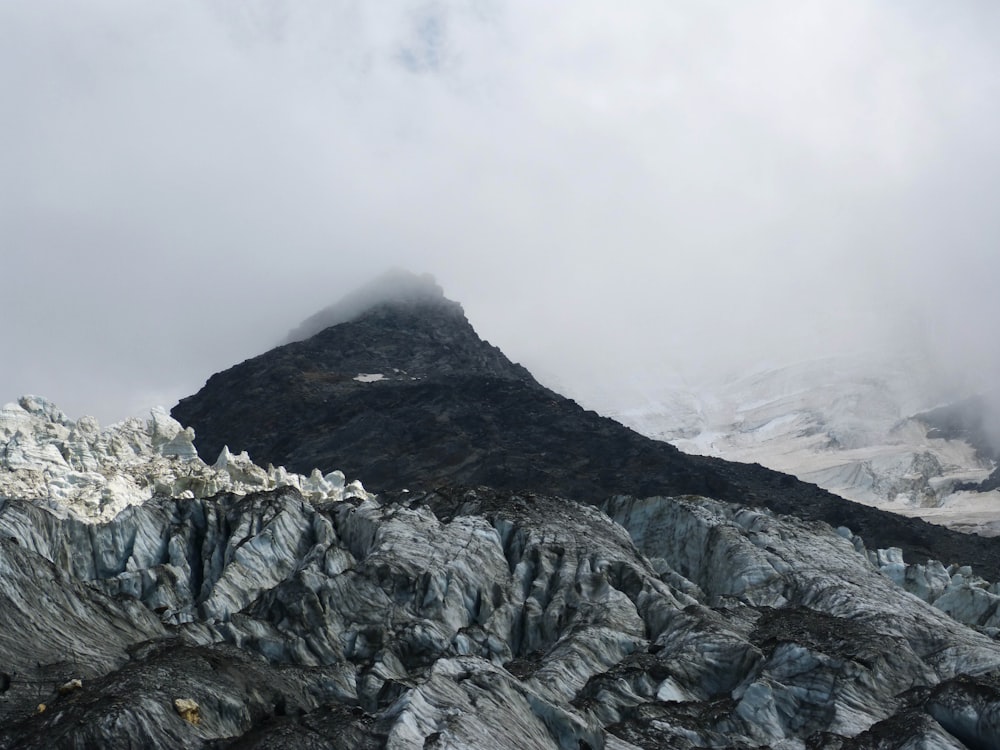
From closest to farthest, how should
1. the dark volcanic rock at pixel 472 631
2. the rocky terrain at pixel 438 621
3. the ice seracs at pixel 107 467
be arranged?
the dark volcanic rock at pixel 472 631
the rocky terrain at pixel 438 621
the ice seracs at pixel 107 467

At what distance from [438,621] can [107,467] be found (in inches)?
1846

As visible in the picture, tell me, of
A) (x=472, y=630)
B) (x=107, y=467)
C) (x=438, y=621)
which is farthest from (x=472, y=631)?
(x=107, y=467)

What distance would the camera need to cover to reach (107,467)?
4176 inches

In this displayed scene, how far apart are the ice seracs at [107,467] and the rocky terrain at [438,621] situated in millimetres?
345

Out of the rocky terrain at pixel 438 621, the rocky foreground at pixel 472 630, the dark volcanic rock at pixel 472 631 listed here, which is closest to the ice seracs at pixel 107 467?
the rocky terrain at pixel 438 621

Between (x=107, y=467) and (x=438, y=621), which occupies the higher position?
(x=107, y=467)

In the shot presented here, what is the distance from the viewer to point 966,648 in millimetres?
67812

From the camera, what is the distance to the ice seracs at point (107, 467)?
9388 cm

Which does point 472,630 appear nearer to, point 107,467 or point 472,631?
point 472,631

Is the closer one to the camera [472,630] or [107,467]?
[472,630]

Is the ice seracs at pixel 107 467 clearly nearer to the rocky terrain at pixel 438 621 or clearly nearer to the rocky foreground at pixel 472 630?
the rocky terrain at pixel 438 621

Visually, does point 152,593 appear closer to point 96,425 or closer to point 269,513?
point 269,513

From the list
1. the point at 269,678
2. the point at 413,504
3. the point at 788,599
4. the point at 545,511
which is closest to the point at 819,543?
the point at 788,599

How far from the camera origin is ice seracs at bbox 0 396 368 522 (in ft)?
308
